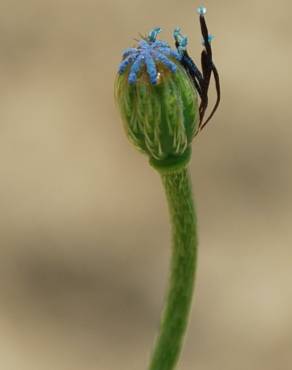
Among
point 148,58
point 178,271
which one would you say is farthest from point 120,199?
point 148,58

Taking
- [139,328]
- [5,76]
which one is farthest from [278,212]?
[5,76]

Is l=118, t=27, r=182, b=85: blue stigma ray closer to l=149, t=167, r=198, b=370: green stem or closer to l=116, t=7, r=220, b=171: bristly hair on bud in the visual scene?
l=116, t=7, r=220, b=171: bristly hair on bud

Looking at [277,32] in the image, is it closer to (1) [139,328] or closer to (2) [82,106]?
(2) [82,106]

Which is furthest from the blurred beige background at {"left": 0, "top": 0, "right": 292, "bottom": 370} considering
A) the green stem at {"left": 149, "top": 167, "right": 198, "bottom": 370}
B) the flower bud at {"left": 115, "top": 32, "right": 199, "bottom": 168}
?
the flower bud at {"left": 115, "top": 32, "right": 199, "bottom": 168}

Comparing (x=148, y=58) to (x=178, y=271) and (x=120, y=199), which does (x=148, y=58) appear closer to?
(x=178, y=271)

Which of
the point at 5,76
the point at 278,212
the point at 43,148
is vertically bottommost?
the point at 278,212
